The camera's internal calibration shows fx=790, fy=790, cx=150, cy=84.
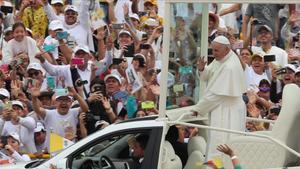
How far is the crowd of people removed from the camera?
36.7 ft

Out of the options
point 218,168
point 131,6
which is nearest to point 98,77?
point 131,6

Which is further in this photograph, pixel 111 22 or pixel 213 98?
pixel 111 22

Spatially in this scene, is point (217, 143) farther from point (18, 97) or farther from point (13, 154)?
point (18, 97)

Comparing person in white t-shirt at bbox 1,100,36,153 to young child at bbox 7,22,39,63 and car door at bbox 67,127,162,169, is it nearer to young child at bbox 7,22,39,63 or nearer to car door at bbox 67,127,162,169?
young child at bbox 7,22,39,63

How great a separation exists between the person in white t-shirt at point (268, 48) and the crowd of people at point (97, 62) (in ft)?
0.05

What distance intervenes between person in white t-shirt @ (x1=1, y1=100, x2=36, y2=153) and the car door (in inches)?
126

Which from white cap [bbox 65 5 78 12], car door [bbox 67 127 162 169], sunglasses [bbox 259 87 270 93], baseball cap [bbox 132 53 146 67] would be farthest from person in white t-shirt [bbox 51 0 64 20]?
car door [bbox 67 127 162 169]

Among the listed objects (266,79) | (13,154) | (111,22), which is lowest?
(13,154)

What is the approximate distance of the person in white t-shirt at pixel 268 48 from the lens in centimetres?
1252

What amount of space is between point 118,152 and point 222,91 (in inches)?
48.4

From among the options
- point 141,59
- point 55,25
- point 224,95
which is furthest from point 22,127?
point 224,95

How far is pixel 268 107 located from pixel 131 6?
3521 mm

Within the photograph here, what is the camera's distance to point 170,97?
25.1 ft

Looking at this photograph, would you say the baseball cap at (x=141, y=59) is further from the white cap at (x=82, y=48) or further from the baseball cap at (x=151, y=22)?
the baseball cap at (x=151, y=22)
